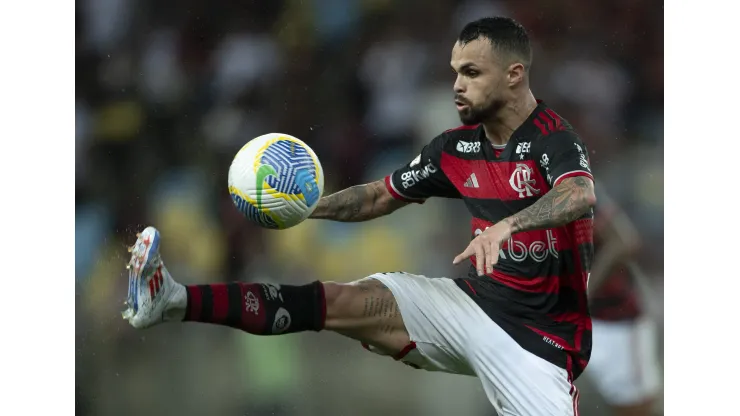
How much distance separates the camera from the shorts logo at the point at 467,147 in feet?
12.6

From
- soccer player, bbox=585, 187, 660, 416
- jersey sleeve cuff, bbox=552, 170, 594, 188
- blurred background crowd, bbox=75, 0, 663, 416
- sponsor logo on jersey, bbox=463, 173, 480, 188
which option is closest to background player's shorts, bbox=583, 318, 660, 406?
soccer player, bbox=585, 187, 660, 416

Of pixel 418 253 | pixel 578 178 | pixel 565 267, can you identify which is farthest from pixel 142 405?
pixel 578 178

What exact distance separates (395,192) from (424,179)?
6.8 inches

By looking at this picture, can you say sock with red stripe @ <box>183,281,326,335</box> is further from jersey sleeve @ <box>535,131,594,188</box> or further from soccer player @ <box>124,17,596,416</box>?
jersey sleeve @ <box>535,131,594,188</box>

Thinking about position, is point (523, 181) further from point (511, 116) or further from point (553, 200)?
point (553, 200)

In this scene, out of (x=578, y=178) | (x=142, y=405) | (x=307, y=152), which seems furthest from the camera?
(x=142, y=405)

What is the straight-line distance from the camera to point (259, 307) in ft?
11.3

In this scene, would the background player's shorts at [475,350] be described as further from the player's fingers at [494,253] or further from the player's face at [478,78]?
the player's fingers at [494,253]

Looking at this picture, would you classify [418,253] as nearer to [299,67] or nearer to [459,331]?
[299,67]

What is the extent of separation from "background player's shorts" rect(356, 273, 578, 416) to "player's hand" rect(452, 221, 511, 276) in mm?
862

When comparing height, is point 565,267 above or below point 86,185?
below

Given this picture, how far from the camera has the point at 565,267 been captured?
3688mm

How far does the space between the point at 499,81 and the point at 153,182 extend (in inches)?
128

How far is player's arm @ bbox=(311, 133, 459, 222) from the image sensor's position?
407 centimetres
